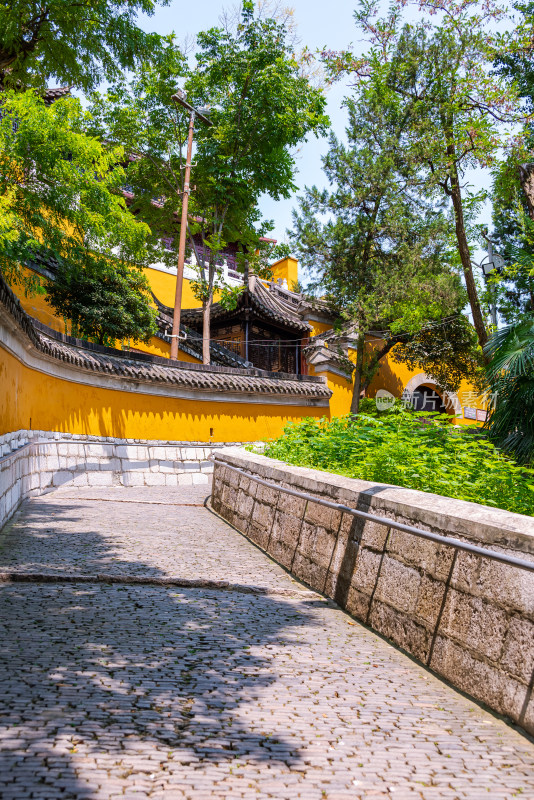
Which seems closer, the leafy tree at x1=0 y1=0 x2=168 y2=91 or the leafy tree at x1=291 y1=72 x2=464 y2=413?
the leafy tree at x1=0 y1=0 x2=168 y2=91

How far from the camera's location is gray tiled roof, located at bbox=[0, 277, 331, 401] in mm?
11397

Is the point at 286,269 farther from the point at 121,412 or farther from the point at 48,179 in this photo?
the point at 48,179

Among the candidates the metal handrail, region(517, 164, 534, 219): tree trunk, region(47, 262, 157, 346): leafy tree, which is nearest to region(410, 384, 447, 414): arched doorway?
region(47, 262, 157, 346): leafy tree

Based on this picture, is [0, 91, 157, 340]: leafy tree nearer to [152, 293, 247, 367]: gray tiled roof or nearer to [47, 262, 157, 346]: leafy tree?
[47, 262, 157, 346]: leafy tree

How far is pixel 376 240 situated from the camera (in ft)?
70.7

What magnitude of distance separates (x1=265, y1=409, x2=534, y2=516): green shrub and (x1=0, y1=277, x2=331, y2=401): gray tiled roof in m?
4.28

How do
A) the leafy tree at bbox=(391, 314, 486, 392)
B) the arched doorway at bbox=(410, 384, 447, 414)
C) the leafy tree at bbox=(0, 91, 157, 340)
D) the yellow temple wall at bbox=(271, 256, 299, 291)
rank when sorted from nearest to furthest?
the leafy tree at bbox=(0, 91, 157, 340) < the leafy tree at bbox=(391, 314, 486, 392) < the arched doorway at bbox=(410, 384, 447, 414) < the yellow temple wall at bbox=(271, 256, 299, 291)

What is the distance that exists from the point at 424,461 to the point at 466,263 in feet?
29.4

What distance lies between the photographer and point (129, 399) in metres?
14.8

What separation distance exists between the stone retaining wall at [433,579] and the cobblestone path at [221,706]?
14cm

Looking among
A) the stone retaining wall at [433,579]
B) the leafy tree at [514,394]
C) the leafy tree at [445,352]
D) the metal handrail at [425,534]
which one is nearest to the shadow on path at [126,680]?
the stone retaining wall at [433,579]

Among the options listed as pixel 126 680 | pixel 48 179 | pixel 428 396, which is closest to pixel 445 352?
pixel 428 396

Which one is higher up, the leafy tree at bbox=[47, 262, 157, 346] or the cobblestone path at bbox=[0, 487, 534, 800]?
the leafy tree at bbox=[47, 262, 157, 346]

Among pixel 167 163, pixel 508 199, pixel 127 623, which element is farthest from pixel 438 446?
pixel 167 163
